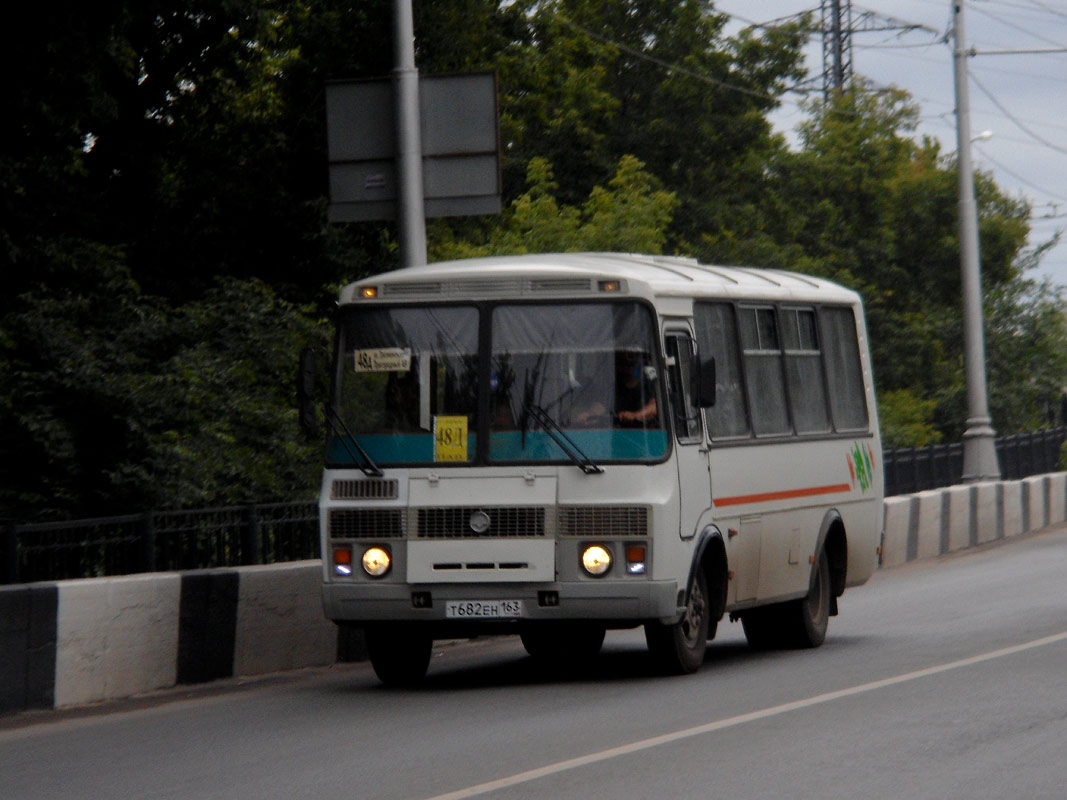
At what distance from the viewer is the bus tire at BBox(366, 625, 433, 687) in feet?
42.3

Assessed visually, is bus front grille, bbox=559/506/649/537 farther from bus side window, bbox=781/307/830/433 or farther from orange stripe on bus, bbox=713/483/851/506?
bus side window, bbox=781/307/830/433

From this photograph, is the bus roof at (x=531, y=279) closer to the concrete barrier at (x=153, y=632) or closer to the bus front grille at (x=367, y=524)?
the bus front grille at (x=367, y=524)

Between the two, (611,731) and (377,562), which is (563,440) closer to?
(377,562)

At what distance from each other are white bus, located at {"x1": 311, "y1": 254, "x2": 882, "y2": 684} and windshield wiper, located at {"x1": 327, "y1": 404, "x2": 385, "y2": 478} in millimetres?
12

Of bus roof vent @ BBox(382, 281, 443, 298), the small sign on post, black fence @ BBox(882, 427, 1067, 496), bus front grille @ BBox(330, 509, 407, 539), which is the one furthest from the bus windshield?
black fence @ BBox(882, 427, 1067, 496)

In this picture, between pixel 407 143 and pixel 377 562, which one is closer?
pixel 377 562

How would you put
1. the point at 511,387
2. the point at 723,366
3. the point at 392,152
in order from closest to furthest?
the point at 511,387, the point at 723,366, the point at 392,152

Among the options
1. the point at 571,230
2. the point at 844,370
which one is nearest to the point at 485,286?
the point at 844,370

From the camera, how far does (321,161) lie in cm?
2500

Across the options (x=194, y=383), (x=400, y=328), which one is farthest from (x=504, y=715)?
(x=194, y=383)

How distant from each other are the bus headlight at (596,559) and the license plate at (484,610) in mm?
456

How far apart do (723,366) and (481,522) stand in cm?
243

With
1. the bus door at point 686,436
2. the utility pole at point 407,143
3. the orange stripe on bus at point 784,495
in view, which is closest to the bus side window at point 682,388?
the bus door at point 686,436

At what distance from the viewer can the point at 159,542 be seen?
44.3ft
